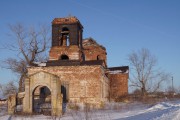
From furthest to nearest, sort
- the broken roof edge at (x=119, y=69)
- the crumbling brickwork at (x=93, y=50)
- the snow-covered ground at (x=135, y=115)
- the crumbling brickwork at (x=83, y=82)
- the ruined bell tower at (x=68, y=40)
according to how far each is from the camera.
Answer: the crumbling brickwork at (x=93, y=50) < the broken roof edge at (x=119, y=69) < the ruined bell tower at (x=68, y=40) < the crumbling brickwork at (x=83, y=82) < the snow-covered ground at (x=135, y=115)

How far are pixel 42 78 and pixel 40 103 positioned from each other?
4.17 meters

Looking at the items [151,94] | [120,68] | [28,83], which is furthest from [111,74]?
[28,83]

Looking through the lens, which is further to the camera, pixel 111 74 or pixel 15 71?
pixel 15 71

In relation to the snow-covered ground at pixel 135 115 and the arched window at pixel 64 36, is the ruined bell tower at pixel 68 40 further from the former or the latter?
the snow-covered ground at pixel 135 115

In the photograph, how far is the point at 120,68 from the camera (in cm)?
2828

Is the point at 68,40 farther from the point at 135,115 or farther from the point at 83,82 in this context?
the point at 135,115

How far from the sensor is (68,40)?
24.2m

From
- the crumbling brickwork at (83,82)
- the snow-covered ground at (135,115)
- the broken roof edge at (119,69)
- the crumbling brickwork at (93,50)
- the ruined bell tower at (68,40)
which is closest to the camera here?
the snow-covered ground at (135,115)

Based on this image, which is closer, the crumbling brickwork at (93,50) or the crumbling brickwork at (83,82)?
the crumbling brickwork at (83,82)

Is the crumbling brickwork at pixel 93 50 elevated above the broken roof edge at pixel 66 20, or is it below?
below

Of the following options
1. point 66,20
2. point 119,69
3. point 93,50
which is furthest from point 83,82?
point 93,50

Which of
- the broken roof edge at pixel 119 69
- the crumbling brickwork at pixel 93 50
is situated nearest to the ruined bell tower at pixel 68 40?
the broken roof edge at pixel 119 69

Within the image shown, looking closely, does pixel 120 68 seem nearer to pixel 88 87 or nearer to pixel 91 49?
pixel 91 49

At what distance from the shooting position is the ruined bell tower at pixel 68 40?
2364 centimetres
